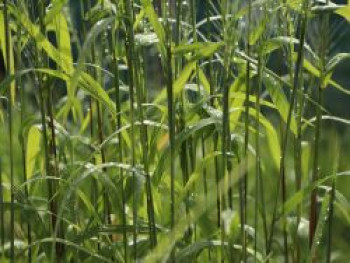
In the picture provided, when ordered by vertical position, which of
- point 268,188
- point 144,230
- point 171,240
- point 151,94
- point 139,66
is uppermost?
point 139,66

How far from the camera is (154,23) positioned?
1.10 meters

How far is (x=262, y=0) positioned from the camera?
1147 mm

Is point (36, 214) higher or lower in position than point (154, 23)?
lower

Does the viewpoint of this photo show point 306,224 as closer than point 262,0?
No

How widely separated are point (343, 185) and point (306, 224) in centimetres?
102

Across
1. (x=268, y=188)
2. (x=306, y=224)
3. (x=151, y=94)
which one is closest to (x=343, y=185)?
(x=268, y=188)

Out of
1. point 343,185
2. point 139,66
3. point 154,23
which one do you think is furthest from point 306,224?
point 343,185

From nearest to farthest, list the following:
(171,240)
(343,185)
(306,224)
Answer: (171,240) → (306,224) → (343,185)

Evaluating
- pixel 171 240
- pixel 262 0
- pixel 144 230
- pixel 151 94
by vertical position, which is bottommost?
pixel 151 94

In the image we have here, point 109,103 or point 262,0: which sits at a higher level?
point 262,0

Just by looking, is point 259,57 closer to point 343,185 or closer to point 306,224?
point 306,224

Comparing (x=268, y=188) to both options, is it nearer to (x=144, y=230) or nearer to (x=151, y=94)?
(x=151, y=94)

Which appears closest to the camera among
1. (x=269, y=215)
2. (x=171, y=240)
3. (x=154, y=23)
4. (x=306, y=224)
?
(x=171, y=240)

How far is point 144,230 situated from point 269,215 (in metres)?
1.00
